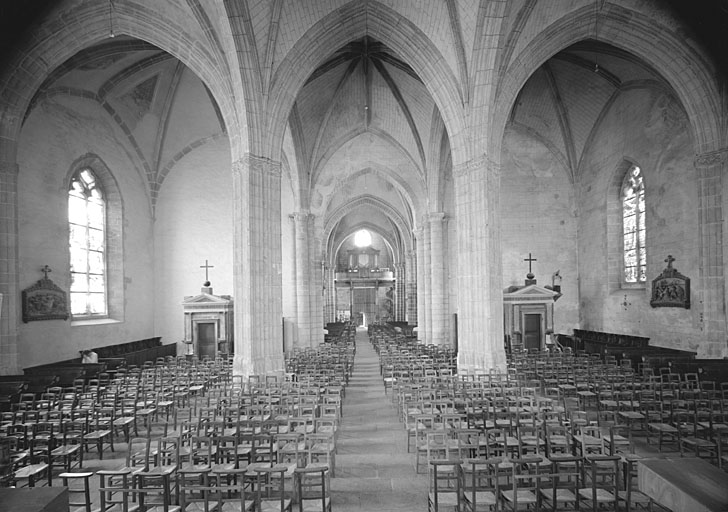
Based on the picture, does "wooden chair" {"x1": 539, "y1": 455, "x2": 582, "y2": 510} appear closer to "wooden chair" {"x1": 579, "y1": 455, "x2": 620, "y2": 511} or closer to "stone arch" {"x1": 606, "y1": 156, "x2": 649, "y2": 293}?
"wooden chair" {"x1": 579, "y1": 455, "x2": 620, "y2": 511}

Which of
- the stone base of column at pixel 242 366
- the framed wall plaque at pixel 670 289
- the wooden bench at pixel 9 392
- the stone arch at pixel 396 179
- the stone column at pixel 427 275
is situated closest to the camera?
the wooden bench at pixel 9 392

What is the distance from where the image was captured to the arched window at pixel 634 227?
A: 70.7 feet

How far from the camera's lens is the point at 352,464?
26.0ft

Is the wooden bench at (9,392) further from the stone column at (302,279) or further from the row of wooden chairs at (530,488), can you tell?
the stone column at (302,279)

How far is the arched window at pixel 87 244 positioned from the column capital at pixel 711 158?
23.2m

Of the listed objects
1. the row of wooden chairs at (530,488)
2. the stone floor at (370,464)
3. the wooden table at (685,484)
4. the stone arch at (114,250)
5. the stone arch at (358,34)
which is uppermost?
the stone arch at (358,34)

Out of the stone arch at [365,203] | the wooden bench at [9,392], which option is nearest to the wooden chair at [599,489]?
the wooden bench at [9,392]

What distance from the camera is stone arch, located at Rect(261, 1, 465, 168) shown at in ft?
51.6

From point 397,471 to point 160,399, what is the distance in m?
5.91

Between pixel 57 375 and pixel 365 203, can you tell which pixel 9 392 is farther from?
pixel 365 203

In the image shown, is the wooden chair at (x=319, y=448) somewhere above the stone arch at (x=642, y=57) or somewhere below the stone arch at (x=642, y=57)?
below

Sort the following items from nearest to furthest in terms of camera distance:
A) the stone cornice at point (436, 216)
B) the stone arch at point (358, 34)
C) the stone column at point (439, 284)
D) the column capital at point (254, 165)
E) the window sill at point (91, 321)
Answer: the column capital at point (254, 165), the stone arch at point (358, 34), the window sill at point (91, 321), the stone cornice at point (436, 216), the stone column at point (439, 284)

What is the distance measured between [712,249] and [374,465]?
1358 centimetres

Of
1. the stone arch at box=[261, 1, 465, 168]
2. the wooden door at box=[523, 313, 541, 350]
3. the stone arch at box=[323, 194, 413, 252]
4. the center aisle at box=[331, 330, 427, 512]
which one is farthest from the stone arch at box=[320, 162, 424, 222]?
the center aisle at box=[331, 330, 427, 512]
